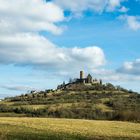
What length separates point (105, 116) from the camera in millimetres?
100500

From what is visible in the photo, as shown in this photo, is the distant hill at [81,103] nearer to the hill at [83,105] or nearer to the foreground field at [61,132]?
the hill at [83,105]

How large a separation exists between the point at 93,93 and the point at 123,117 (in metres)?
74.2

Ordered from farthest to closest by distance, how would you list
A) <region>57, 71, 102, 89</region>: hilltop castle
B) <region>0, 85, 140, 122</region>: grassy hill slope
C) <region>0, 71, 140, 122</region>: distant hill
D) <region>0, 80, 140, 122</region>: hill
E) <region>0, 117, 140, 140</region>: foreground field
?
1. <region>57, 71, 102, 89</region>: hilltop castle
2. <region>0, 71, 140, 122</region>: distant hill
3. <region>0, 80, 140, 122</region>: hill
4. <region>0, 85, 140, 122</region>: grassy hill slope
5. <region>0, 117, 140, 140</region>: foreground field

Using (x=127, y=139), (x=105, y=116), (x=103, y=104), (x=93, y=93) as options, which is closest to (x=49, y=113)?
(x=105, y=116)

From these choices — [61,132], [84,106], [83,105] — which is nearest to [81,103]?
[83,105]

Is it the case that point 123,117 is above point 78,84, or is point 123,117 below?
below

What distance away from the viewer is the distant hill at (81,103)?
103175 mm

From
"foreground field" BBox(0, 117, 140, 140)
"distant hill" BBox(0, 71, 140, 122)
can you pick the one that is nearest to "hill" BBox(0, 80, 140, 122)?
"distant hill" BBox(0, 71, 140, 122)

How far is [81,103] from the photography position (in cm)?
13200

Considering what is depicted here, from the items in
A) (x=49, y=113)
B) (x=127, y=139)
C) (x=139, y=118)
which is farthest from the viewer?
(x=49, y=113)

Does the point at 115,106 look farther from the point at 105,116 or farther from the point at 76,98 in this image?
the point at 76,98

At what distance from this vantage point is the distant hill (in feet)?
339

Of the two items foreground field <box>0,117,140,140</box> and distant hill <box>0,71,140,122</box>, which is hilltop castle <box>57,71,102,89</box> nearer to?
distant hill <box>0,71,140,122</box>

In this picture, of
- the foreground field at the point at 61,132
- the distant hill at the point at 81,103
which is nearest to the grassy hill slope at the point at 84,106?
the distant hill at the point at 81,103
